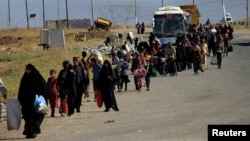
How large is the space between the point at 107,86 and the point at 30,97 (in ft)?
15.0

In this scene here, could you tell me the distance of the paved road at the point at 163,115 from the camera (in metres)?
14.0

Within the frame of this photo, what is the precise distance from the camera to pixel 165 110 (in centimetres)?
1806

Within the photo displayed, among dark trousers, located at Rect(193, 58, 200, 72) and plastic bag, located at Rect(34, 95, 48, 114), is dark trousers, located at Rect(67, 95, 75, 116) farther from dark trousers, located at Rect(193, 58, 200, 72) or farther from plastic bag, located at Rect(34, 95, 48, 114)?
dark trousers, located at Rect(193, 58, 200, 72)

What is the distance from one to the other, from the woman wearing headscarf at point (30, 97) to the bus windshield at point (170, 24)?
87.0 ft

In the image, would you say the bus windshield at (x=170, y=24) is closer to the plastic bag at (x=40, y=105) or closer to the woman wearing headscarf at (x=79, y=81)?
the woman wearing headscarf at (x=79, y=81)

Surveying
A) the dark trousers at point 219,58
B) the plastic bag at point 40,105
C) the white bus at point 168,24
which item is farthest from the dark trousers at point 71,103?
the white bus at point 168,24

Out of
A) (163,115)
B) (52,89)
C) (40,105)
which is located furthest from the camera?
(52,89)

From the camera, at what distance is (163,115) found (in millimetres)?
16953

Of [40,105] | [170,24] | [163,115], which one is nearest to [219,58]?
[170,24]

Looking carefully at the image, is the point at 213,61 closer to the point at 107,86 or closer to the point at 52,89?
the point at 107,86

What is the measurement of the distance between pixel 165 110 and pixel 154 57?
1245 cm

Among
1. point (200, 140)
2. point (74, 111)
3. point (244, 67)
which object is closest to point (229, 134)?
point (200, 140)

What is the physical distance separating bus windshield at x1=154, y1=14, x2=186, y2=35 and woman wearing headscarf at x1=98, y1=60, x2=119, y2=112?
2197cm

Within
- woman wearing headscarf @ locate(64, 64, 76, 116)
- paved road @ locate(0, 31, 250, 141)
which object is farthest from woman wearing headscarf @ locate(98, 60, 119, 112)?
woman wearing headscarf @ locate(64, 64, 76, 116)
